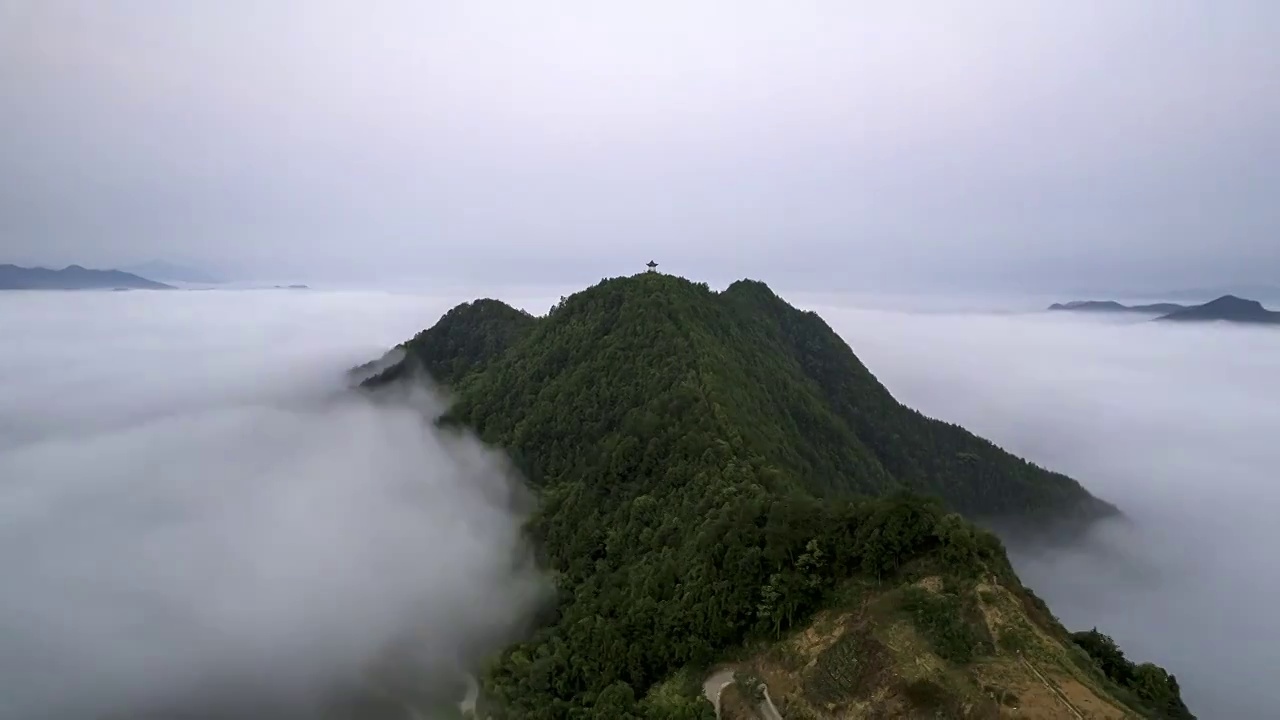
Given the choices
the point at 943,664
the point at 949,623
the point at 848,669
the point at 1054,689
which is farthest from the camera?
the point at 848,669

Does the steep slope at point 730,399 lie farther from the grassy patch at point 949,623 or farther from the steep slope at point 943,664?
the grassy patch at point 949,623

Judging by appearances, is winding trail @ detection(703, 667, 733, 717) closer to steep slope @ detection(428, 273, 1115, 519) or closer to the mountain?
the mountain

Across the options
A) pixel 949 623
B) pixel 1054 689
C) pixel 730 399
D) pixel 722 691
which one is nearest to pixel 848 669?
pixel 949 623

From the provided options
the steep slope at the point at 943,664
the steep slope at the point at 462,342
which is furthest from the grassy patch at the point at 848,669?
the steep slope at the point at 462,342

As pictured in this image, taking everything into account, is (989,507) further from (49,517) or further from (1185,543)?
(49,517)

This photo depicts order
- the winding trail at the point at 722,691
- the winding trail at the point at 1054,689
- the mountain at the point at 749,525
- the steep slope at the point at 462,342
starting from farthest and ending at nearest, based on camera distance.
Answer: the steep slope at the point at 462,342, the winding trail at the point at 722,691, the mountain at the point at 749,525, the winding trail at the point at 1054,689

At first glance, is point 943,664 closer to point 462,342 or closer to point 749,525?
point 749,525

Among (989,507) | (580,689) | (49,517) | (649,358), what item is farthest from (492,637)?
(49,517)

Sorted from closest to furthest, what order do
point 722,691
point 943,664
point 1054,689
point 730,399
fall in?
point 1054,689 < point 943,664 < point 722,691 < point 730,399

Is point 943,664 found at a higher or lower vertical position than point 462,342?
lower
